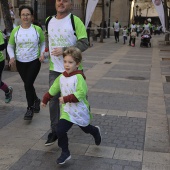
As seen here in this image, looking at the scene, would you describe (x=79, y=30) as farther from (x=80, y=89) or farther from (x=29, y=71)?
(x=29, y=71)

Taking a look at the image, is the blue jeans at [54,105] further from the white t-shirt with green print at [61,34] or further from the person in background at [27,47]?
the person in background at [27,47]

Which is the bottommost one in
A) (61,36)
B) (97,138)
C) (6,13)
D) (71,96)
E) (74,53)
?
(97,138)

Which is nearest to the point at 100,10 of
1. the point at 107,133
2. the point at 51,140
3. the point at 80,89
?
the point at 107,133

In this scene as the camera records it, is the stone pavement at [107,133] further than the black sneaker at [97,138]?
No

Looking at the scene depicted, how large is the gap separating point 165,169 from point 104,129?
1.55 metres

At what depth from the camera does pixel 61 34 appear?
4.16 metres

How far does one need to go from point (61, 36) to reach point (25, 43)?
A: 1.28 metres

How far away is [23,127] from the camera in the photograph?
17.0 ft

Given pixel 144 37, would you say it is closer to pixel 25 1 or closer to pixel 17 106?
pixel 25 1

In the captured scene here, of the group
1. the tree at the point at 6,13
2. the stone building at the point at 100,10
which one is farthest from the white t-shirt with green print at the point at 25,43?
the stone building at the point at 100,10

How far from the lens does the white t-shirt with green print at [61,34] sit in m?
4.11

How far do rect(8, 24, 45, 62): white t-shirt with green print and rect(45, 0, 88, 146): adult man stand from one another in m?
1.05

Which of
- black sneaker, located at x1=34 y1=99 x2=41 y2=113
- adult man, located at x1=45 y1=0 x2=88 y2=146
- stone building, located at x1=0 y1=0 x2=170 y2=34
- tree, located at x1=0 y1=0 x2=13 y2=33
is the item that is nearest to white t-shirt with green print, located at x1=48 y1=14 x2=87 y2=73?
adult man, located at x1=45 y1=0 x2=88 y2=146

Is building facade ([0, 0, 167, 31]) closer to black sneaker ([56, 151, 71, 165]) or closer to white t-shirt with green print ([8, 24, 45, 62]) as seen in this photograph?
white t-shirt with green print ([8, 24, 45, 62])
